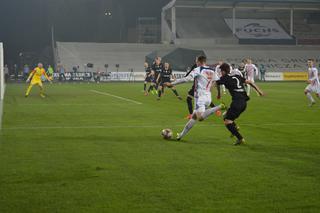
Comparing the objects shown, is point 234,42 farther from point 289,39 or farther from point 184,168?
point 184,168

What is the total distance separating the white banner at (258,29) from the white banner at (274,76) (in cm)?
1382

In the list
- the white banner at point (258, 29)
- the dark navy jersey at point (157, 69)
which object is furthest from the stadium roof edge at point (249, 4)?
the dark navy jersey at point (157, 69)

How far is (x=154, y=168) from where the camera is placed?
9273 mm

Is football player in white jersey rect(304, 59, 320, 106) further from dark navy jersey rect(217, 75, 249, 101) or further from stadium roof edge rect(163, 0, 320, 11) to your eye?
stadium roof edge rect(163, 0, 320, 11)

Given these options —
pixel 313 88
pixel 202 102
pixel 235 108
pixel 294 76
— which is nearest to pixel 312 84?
pixel 313 88

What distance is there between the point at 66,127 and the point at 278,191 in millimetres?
9125

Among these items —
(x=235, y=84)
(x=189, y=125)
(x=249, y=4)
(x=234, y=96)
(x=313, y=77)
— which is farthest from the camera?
(x=249, y=4)

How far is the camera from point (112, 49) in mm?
69438

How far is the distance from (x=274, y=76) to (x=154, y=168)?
2145 inches

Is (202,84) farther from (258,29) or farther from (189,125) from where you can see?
(258,29)

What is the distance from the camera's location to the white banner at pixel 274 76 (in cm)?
6141

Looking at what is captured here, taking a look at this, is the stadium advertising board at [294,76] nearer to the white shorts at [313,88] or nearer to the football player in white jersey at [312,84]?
the football player in white jersey at [312,84]

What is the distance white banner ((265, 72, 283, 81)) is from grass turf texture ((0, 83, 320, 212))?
45.3 metres

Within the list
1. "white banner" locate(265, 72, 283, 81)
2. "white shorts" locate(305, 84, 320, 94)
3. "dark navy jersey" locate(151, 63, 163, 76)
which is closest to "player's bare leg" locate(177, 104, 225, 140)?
"white shorts" locate(305, 84, 320, 94)
